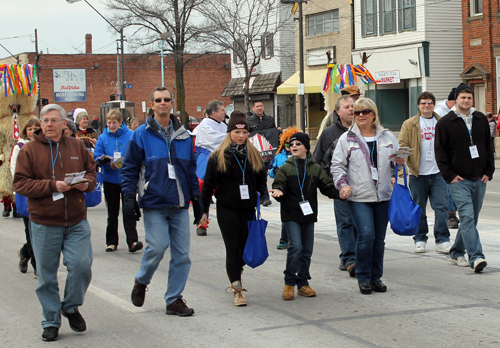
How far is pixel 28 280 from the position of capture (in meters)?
7.92

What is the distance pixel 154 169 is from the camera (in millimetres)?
5973

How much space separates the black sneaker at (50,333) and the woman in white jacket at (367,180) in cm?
288

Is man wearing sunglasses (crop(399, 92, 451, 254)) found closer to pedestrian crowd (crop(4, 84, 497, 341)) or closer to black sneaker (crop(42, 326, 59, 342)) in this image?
pedestrian crowd (crop(4, 84, 497, 341))

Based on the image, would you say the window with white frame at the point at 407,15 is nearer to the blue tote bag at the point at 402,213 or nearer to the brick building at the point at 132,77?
the blue tote bag at the point at 402,213

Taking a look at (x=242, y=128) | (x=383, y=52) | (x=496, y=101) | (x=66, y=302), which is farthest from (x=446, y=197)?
(x=383, y=52)

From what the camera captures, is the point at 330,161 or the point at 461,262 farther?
the point at 461,262

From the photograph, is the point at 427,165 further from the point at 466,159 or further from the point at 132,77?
the point at 132,77

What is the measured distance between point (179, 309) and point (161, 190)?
1076 millimetres

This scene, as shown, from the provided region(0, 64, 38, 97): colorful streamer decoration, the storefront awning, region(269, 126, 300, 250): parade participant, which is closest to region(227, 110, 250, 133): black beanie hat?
region(269, 126, 300, 250): parade participant

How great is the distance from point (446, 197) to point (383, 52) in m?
25.5

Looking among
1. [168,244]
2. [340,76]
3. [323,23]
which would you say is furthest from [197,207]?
[323,23]

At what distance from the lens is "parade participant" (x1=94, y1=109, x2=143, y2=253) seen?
9.43 meters

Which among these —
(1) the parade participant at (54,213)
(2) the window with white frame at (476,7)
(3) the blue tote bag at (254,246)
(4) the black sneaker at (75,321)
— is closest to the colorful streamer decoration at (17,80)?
(1) the parade participant at (54,213)

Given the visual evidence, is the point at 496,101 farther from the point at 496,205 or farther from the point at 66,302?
the point at 66,302
